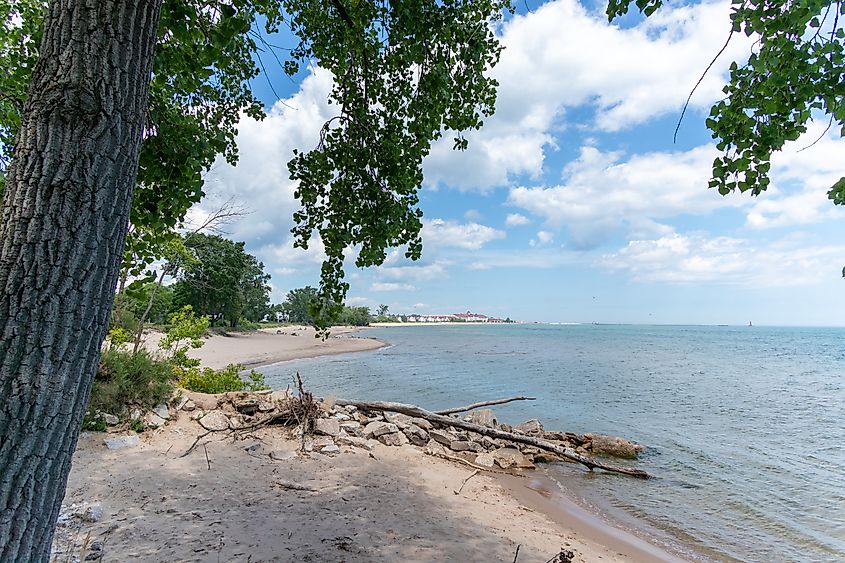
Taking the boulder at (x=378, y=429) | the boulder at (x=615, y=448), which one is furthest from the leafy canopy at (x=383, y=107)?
the boulder at (x=615, y=448)

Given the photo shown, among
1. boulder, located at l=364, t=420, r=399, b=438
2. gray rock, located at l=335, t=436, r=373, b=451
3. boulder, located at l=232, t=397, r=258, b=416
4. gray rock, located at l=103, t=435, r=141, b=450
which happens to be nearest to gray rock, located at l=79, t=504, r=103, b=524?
gray rock, located at l=103, t=435, r=141, b=450

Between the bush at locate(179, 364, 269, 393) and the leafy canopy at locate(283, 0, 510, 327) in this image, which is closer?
the leafy canopy at locate(283, 0, 510, 327)

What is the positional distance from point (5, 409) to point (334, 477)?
19.0ft

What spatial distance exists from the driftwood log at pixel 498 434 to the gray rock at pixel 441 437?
50 cm

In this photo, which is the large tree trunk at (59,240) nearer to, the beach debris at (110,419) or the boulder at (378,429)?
the beach debris at (110,419)

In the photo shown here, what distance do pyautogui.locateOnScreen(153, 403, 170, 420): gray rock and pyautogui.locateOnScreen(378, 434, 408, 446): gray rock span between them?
412cm

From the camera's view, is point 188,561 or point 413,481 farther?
point 413,481

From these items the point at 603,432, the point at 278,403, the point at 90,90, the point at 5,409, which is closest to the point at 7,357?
the point at 5,409

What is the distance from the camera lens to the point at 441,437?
33.6 feet

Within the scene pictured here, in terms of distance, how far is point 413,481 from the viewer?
7152 mm

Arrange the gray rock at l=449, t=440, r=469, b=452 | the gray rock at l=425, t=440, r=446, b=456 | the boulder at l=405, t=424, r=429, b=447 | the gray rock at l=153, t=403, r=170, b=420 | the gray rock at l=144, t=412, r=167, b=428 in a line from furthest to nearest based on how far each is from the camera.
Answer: the gray rock at l=449, t=440, r=469, b=452 < the boulder at l=405, t=424, r=429, b=447 < the gray rock at l=425, t=440, r=446, b=456 < the gray rock at l=153, t=403, r=170, b=420 < the gray rock at l=144, t=412, r=167, b=428

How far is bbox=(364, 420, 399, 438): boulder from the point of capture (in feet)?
30.9

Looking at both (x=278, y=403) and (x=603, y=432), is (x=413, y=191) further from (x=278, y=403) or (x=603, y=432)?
(x=603, y=432)

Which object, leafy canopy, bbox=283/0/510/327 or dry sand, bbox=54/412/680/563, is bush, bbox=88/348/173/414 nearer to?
dry sand, bbox=54/412/680/563
